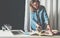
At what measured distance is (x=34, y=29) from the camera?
5.48 feet

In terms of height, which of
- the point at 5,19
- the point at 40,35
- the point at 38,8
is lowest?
the point at 40,35

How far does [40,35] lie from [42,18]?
0.27 m

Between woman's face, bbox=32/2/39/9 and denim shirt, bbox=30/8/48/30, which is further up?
woman's face, bbox=32/2/39/9

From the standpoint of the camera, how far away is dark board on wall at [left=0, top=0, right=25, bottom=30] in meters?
1.74

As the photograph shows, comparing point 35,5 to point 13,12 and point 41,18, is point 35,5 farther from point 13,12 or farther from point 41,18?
point 13,12

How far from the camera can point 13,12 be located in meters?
1.76

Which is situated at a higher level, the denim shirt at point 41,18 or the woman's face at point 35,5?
the woman's face at point 35,5

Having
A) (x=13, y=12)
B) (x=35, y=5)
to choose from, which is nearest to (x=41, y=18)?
(x=35, y=5)

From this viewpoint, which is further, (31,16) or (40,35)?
(31,16)

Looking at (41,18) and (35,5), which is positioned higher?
(35,5)

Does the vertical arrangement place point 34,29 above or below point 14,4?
below

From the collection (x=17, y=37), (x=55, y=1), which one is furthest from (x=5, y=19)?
(x=55, y=1)

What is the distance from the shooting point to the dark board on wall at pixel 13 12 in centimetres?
174

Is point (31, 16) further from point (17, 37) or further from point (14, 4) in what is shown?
point (17, 37)
